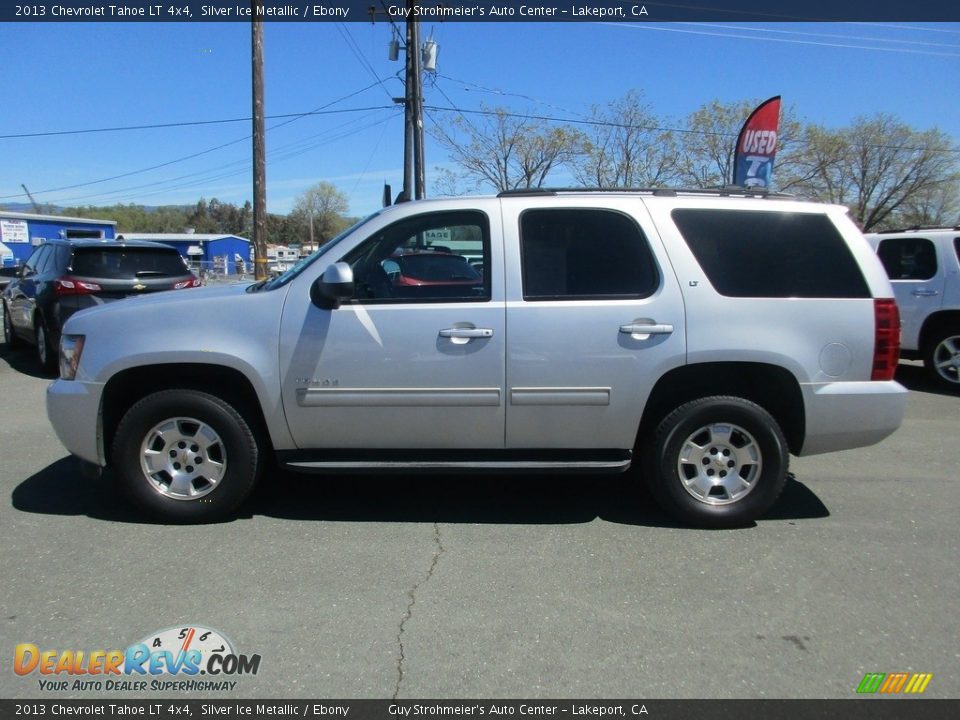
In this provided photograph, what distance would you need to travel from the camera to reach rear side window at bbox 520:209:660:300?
13.9 ft

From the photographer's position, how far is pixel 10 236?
40344 mm

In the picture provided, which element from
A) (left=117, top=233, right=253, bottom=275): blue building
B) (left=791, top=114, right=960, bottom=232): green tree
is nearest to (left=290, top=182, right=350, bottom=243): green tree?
(left=117, top=233, right=253, bottom=275): blue building

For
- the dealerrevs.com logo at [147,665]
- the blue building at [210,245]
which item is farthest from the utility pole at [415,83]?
the blue building at [210,245]

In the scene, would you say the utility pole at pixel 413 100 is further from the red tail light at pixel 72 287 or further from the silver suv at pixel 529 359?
the silver suv at pixel 529 359

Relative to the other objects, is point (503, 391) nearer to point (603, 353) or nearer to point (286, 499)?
point (603, 353)

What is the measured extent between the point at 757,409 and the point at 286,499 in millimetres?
3052

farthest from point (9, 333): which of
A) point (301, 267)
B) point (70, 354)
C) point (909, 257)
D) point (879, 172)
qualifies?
point (879, 172)

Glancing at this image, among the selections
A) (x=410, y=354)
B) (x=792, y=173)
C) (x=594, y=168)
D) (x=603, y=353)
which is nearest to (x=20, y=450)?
(x=410, y=354)

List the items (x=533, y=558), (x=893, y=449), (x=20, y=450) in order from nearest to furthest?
(x=533, y=558) < (x=20, y=450) < (x=893, y=449)

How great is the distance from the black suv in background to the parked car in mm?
9185

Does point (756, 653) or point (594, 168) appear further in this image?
point (594, 168)

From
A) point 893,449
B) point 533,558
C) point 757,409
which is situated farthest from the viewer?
point 893,449

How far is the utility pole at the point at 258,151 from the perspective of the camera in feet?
47.7

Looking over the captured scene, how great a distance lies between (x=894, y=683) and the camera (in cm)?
287
